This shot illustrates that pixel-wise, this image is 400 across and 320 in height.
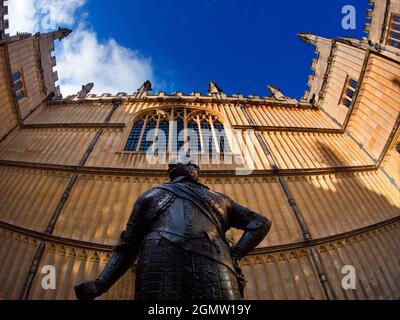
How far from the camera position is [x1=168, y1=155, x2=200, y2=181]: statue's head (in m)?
2.83

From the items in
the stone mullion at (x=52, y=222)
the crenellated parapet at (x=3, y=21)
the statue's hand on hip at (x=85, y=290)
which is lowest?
the statue's hand on hip at (x=85, y=290)

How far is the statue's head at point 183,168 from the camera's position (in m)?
2.83

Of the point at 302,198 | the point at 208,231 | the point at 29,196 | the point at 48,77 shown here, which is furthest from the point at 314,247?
the point at 48,77

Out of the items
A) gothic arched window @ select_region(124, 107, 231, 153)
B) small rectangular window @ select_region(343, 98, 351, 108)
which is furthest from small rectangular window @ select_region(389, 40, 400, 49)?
gothic arched window @ select_region(124, 107, 231, 153)

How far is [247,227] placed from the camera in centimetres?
248

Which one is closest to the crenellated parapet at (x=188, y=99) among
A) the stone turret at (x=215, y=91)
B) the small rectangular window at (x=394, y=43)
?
the stone turret at (x=215, y=91)

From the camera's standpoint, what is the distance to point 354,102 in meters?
10.7

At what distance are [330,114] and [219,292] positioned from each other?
12.4m

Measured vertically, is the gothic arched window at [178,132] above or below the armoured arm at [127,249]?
above

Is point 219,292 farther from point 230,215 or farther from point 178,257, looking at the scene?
point 230,215

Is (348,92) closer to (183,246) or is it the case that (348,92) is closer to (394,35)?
(394,35)

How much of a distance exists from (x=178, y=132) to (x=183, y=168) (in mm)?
7724

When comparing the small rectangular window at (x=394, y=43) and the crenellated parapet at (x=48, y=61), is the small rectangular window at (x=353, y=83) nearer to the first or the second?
the small rectangular window at (x=394, y=43)

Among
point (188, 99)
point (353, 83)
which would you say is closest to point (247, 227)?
point (188, 99)
